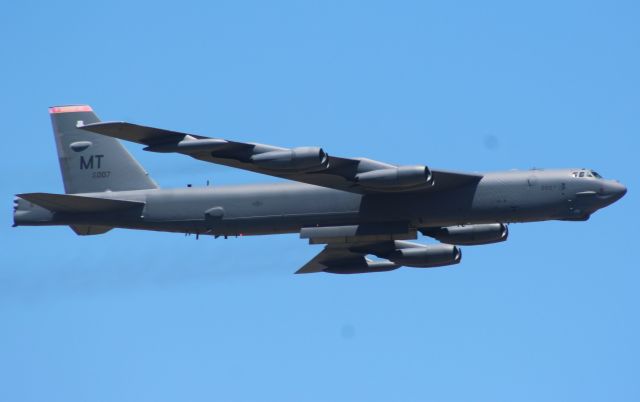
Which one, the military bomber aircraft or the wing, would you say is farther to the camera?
the military bomber aircraft

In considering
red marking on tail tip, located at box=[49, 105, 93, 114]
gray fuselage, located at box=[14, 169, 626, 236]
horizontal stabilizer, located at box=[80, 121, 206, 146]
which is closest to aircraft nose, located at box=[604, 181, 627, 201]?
gray fuselage, located at box=[14, 169, 626, 236]

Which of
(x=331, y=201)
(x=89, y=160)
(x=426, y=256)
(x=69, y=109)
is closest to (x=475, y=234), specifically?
(x=426, y=256)

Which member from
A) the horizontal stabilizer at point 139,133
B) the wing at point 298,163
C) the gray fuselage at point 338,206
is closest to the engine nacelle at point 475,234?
the gray fuselage at point 338,206

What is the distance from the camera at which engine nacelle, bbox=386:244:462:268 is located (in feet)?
126

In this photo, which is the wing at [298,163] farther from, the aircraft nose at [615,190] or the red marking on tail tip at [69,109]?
the red marking on tail tip at [69,109]

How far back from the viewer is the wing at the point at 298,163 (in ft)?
111

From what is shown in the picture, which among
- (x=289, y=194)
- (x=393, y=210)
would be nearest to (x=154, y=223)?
(x=289, y=194)

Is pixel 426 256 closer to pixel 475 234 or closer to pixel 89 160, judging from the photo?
pixel 475 234

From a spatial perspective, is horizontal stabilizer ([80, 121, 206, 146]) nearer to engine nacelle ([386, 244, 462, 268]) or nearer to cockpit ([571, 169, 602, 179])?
engine nacelle ([386, 244, 462, 268])

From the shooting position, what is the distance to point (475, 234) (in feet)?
124

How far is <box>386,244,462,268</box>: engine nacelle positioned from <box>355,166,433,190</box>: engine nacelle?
4271mm

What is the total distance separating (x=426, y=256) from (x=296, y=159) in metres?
6.95

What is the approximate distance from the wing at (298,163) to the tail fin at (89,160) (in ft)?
15.0

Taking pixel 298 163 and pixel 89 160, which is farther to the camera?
pixel 89 160
